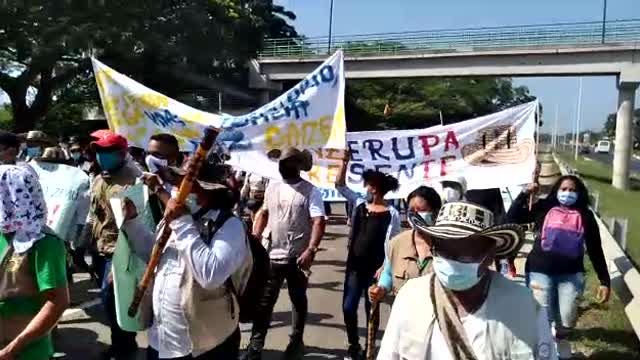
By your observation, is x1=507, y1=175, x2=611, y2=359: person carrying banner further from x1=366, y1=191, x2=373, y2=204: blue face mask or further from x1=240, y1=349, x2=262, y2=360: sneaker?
x1=240, y1=349, x2=262, y2=360: sneaker

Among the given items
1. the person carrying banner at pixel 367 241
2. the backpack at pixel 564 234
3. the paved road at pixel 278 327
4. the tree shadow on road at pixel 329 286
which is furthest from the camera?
the tree shadow on road at pixel 329 286

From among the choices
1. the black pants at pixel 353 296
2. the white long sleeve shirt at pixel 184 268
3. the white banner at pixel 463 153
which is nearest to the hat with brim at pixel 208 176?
the white long sleeve shirt at pixel 184 268

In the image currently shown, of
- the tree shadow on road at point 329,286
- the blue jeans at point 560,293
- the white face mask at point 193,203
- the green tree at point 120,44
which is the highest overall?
the green tree at point 120,44

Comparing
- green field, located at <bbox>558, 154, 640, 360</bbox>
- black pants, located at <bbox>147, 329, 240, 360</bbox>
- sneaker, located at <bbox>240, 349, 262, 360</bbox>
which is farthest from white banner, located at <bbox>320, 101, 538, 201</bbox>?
black pants, located at <bbox>147, 329, 240, 360</bbox>

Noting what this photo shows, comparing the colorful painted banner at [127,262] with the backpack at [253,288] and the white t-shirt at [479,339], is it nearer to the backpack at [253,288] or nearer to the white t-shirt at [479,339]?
the backpack at [253,288]

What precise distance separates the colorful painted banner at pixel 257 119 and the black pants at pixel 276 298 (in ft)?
3.89

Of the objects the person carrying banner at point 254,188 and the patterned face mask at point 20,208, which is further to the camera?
the person carrying banner at point 254,188

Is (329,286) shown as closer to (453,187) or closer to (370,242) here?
(453,187)

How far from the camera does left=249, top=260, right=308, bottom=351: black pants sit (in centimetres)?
564

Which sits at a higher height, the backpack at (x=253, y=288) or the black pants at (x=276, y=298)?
the backpack at (x=253, y=288)

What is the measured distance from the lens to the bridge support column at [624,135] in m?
35.1

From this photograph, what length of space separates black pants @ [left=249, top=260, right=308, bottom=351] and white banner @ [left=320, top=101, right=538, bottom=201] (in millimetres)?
1396

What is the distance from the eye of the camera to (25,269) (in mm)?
2848

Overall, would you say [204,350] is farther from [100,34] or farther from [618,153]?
[618,153]
